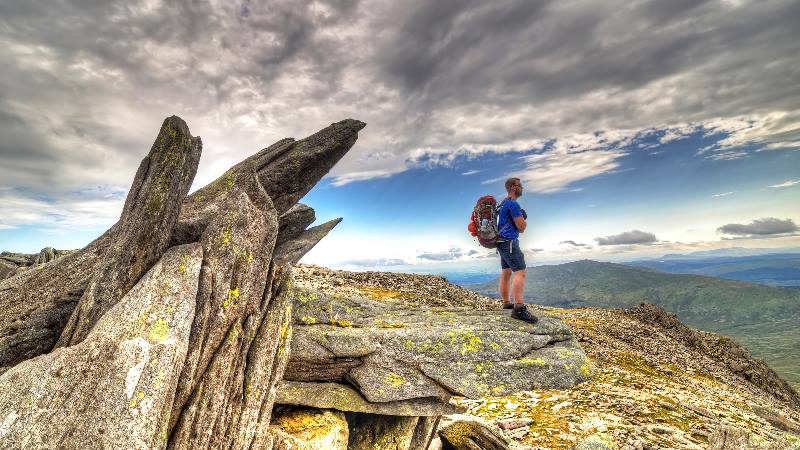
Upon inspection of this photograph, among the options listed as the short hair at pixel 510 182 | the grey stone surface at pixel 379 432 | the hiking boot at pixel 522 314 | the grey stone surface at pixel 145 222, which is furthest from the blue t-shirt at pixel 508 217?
the grey stone surface at pixel 145 222

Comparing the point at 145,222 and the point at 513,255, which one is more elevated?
the point at 145,222

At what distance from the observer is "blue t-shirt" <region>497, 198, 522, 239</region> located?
18172mm

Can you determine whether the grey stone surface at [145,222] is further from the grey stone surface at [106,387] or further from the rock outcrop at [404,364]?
the rock outcrop at [404,364]

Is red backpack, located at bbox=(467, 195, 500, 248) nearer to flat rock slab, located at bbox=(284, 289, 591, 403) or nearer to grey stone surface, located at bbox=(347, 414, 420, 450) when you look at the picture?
flat rock slab, located at bbox=(284, 289, 591, 403)

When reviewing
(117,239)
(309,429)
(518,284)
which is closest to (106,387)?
(117,239)

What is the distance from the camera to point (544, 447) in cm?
1377

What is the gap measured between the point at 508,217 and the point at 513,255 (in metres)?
1.86

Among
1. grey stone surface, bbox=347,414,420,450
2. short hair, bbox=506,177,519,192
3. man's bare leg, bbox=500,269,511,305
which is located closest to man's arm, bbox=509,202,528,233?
short hair, bbox=506,177,519,192

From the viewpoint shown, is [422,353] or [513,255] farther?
[513,255]

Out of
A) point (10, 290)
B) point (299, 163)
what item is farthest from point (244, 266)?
point (10, 290)

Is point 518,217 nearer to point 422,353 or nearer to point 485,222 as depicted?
point 485,222

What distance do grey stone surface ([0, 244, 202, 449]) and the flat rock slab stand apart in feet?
17.6

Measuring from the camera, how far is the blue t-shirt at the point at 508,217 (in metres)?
18.2

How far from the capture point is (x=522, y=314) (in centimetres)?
1839
